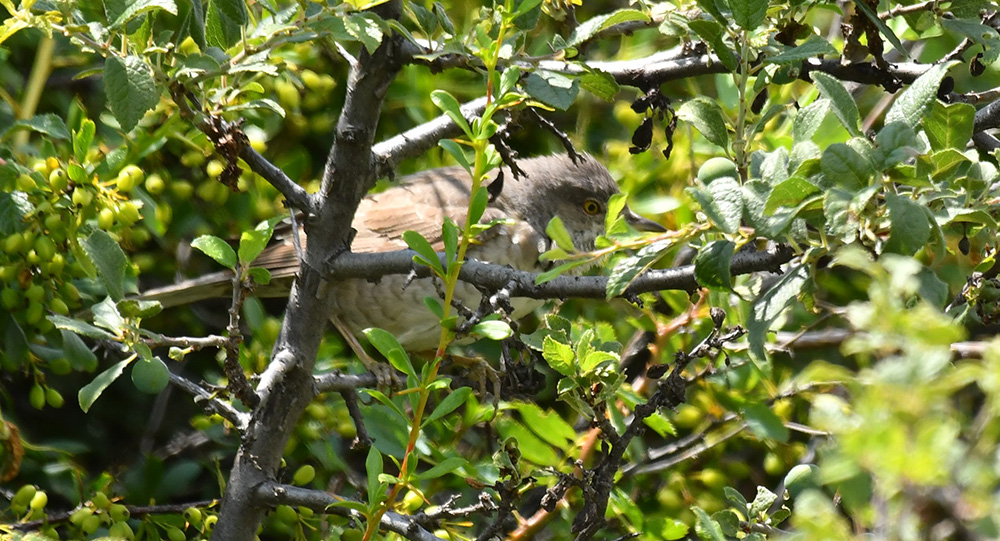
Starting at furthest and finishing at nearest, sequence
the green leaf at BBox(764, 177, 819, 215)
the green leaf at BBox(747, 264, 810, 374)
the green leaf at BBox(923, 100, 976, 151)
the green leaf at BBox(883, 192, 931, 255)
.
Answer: the green leaf at BBox(923, 100, 976, 151) → the green leaf at BBox(747, 264, 810, 374) → the green leaf at BBox(764, 177, 819, 215) → the green leaf at BBox(883, 192, 931, 255)

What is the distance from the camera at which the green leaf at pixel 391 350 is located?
210cm

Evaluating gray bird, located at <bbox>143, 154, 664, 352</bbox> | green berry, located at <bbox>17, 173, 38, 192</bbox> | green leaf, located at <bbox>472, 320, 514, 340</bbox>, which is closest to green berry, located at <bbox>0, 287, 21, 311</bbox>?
green berry, located at <bbox>17, 173, 38, 192</bbox>

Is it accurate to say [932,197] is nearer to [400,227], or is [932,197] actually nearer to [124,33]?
[124,33]

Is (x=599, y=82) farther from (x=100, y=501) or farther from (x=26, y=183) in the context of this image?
(x=100, y=501)

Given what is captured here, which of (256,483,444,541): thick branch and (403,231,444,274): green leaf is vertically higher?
(403,231,444,274): green leaf

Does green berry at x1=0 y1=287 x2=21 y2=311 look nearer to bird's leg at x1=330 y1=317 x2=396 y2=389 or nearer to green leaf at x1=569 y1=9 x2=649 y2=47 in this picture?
bird's leg at x1=330 y1=317 x2=396 y2=389

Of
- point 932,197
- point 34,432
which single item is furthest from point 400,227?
point 932,197

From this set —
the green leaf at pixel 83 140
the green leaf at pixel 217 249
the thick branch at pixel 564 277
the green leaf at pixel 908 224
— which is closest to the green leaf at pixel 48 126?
the green leaf at pixel 83 140

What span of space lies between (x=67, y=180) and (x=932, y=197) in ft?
7.30

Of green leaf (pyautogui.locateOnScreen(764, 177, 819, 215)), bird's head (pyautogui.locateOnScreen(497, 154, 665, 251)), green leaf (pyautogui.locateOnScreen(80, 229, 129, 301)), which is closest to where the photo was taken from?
green leaf (pyautogui.locateOnScreen(764, 177, 819, 215))

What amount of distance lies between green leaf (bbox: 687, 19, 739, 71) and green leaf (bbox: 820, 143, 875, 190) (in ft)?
1.90

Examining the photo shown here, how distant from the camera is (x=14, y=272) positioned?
2842mm

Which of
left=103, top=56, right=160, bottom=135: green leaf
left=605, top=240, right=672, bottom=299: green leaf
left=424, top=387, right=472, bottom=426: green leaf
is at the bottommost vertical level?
left=424, top=387, right=472, bottom=426: green leaf

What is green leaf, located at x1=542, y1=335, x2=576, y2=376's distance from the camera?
2238 millimetres
